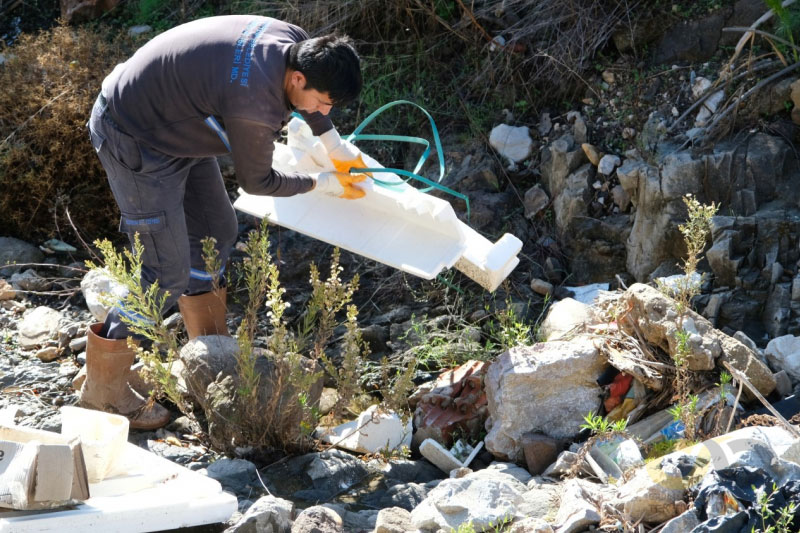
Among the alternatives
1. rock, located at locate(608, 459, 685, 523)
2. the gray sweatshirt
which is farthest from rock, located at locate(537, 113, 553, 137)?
Result: rock, located at locate(608, 459, 685, 523)

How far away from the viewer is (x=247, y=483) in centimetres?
312

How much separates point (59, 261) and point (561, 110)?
2.99 metres

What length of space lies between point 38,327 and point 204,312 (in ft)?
3.63

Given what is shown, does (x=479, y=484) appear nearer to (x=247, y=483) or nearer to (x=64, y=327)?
(x=247, y=483)

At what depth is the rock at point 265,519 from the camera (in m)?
2.54

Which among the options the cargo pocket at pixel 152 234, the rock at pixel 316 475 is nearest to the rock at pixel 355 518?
the rock at pixel 316 475

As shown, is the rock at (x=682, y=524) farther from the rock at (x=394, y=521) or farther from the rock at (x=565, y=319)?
the rock at (x=565, y=319)

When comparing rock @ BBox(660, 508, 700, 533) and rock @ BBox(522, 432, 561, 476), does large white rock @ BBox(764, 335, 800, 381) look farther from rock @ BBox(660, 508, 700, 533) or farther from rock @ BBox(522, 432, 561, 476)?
rock @ BBox(660, 508, 700, 533)

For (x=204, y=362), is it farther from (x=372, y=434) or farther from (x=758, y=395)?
(x=758, y=395)

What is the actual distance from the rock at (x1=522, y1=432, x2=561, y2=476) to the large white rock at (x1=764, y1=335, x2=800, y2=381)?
0.92m

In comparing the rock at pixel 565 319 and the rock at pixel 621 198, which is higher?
the rock at pixel 621 198

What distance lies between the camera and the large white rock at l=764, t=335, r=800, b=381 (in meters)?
3.36

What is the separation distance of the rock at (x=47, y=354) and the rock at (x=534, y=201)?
8.25 ft

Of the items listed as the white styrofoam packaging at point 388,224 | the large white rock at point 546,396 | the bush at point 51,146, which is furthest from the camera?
the bush at point 51,146
